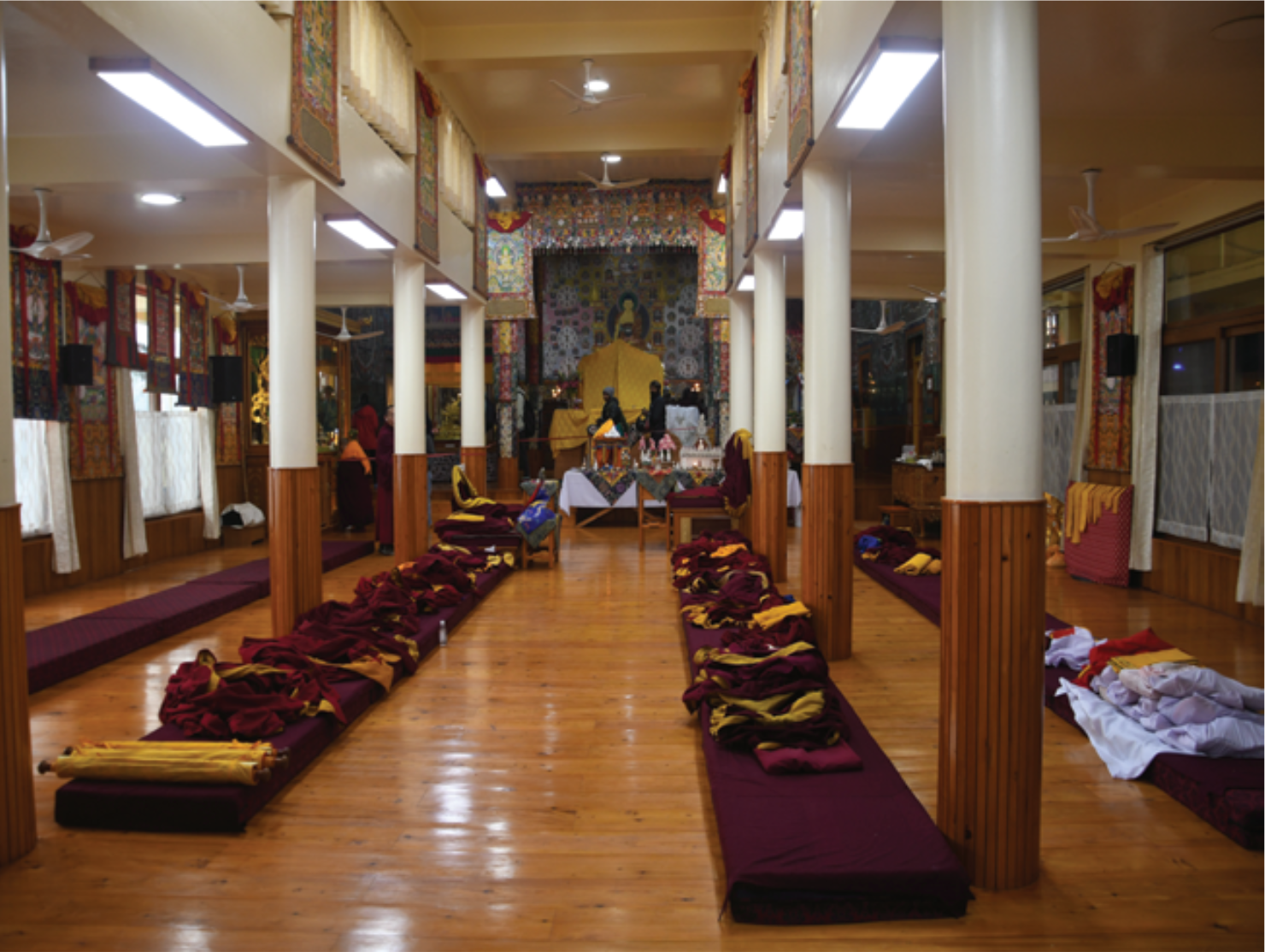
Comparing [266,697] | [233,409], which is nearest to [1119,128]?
[266,697]

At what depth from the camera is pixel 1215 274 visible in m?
8.11

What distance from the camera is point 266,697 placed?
4.68 meters

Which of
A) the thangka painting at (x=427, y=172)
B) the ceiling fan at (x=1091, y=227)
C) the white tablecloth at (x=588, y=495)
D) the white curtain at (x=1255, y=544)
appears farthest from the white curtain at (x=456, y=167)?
the white curtain at (x=1255, y=544)

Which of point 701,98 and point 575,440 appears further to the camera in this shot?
point 575,440

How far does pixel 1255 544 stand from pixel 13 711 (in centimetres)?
818

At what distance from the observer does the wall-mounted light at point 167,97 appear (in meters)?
4.54

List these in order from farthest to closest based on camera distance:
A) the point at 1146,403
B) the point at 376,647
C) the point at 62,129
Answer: the point at 1146,403
the point at 62,129
the point at 376,647

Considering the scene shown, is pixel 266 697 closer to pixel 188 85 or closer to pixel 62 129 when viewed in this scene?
pixel 188 85

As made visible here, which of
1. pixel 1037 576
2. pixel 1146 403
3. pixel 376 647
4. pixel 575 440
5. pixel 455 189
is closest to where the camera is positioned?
pixel 1037 576

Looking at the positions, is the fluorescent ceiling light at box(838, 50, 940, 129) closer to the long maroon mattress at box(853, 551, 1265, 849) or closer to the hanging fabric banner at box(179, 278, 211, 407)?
the long maroon mattress at box(853, 551, 1265, 849)

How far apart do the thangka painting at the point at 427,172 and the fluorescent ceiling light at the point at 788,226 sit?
404 centimetres

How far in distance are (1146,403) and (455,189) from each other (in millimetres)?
8804

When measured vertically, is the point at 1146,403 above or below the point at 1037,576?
above

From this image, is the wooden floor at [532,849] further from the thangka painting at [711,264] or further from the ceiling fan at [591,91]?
the thangka painting at [711,264]
